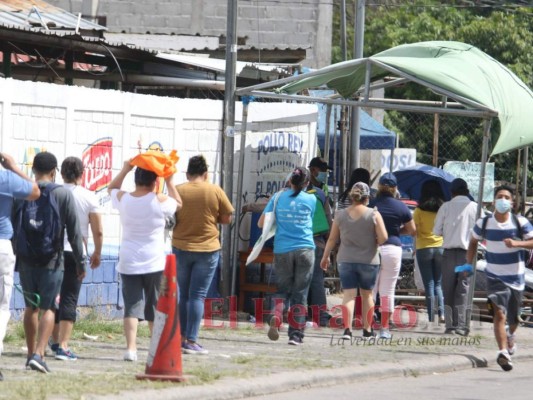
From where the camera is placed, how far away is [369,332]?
42.9ft

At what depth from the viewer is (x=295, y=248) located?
12.4 metres

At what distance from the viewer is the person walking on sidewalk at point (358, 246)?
12.6 metres

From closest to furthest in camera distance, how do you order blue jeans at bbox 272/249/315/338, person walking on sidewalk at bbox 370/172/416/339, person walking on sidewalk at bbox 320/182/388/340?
blue jeans at bbox 272/249/315/338 < person walking on sidewalk at bbox 320/182/388/340 < person walking on sidewalk at bbox 370/172/416/339

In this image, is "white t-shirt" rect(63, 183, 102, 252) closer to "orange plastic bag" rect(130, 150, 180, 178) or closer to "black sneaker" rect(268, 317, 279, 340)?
"orange plastic bag" rect(130, 150, 180, 178)

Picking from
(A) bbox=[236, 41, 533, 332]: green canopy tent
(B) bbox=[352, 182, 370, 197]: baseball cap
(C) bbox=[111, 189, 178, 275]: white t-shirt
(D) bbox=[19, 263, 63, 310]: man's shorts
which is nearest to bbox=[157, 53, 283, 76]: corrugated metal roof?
(A) bbox=[236, 41, 533, 332]: green canopy tent

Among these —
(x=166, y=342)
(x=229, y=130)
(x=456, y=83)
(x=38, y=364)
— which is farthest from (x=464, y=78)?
(x=38, y=364)

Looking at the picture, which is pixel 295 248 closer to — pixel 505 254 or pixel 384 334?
pixel 384 334

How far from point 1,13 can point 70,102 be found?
5.05 m

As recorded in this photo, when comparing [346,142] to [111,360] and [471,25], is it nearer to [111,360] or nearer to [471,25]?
[111,360]

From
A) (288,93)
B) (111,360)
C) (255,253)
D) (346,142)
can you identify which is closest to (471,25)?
(346,142)

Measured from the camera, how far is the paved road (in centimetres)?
970

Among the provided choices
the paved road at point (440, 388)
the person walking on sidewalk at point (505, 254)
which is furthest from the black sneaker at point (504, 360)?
the person walking on sidewalk at point (505, 254)

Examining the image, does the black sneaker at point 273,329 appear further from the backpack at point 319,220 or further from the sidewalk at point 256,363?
the backpack at point 319,220

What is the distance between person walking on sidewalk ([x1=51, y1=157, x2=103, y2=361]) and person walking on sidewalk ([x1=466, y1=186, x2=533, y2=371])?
407 centimetres
